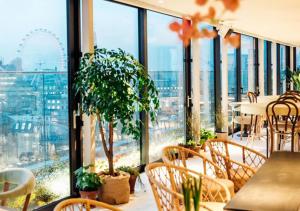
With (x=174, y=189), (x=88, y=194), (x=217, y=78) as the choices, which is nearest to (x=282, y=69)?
(x=217, y=78)

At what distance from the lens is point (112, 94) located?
4.39m

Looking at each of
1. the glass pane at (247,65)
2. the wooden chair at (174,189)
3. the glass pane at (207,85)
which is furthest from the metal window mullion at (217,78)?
the wooden chair at (174,189)

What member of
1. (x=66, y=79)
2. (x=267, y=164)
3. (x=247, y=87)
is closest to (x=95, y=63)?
(x=66, y=79)

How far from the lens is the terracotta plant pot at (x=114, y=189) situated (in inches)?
187

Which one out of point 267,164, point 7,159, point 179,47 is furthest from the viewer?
point 179,47

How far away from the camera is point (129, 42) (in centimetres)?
614

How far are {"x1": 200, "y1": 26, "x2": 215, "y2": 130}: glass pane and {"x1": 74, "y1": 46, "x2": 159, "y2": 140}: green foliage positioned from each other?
4098mm

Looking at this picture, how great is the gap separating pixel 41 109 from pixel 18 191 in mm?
1742

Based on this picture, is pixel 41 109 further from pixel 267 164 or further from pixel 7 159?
pixel 267 164

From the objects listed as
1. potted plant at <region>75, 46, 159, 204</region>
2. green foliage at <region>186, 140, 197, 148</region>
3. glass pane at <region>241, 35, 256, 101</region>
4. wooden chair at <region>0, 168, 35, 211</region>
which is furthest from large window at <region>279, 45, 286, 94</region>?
wooden chair at <region>0, 168, 35, 211</region>

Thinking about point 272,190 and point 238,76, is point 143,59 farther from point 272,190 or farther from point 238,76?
point 238,76

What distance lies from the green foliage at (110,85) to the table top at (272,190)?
6.36 ft

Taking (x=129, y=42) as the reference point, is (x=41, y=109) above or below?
below

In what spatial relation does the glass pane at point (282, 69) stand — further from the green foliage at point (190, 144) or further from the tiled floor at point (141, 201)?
the tiled floor at point (141, 201)
